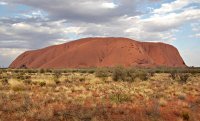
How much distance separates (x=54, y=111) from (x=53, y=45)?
13739 centimetres

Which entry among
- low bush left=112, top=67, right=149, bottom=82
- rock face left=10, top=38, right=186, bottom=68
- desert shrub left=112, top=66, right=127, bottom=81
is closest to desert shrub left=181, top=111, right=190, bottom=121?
low bush left=112, top=67, right=149, bottom=82

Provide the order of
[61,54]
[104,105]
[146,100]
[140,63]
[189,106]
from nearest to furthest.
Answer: [104,105] → [189,106] → [146,100] → [140,63] → [61,54]

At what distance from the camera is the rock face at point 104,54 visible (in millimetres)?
118375

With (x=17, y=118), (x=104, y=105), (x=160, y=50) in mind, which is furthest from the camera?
(x=160, y=50)

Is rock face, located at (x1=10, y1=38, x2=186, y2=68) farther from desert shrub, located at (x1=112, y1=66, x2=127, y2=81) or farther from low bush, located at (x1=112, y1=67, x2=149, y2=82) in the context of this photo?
desert shrub, located at (x1=112, y1=66, x2=127, y2=81)

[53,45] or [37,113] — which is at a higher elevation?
[53,45]

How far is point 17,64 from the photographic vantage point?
504 ft

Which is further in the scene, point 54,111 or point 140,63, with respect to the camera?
point 140,63

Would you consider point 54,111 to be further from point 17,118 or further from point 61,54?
point 61,54

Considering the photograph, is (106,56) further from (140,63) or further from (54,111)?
(54,111)

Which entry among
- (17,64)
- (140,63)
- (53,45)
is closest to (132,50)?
(140,63)

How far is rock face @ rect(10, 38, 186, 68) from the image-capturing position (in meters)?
118

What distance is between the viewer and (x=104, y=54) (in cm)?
12569

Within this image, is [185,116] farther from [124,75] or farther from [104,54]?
[104,54]
